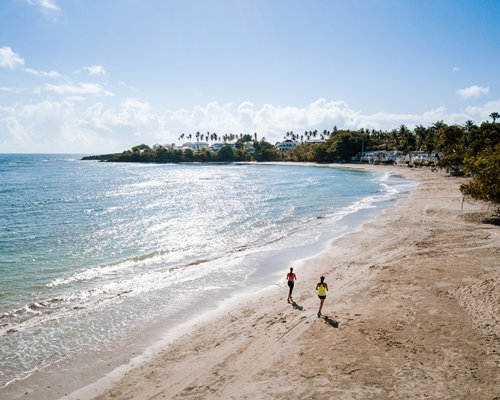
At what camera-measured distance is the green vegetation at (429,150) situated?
30203mm

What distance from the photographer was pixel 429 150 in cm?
10512

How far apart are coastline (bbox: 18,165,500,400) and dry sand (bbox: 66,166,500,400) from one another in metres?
0.04

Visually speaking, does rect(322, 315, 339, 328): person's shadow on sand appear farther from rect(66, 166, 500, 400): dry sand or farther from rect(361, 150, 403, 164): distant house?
rect(361, 150, 403, 164): distant house

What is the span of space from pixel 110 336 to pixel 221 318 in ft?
15.1

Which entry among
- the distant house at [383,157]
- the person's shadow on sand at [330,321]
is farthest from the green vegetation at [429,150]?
the person's shadow on sand at [330,321]

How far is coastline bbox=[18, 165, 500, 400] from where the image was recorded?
33.9 feet

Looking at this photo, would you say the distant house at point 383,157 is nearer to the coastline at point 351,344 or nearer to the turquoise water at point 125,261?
the turquoise water at point 125,261

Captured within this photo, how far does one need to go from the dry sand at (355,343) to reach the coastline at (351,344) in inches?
1.5

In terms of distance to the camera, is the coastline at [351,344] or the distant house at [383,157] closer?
the coastline at [351,344]

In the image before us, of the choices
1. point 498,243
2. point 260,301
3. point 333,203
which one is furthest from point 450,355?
point 333,203

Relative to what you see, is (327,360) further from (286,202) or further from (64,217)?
(286,202)

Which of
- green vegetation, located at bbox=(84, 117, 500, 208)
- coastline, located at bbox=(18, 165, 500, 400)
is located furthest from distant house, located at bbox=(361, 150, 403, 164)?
coastline, located at bbox=(18, 165, 500, 400)

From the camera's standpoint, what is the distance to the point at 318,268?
2261cm

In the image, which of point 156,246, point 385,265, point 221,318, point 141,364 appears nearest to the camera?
point 141,364
